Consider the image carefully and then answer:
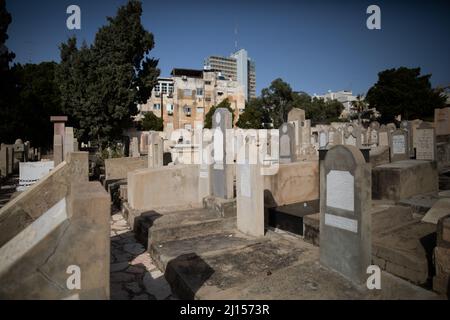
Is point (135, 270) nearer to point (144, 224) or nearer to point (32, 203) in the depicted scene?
point (144, 224)

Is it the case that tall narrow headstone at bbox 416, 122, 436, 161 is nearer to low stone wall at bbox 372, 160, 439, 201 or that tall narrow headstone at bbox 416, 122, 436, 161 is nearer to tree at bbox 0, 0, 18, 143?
low stone wall at bbox 372, 160, 439, 201

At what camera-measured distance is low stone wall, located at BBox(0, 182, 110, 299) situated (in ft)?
6.52

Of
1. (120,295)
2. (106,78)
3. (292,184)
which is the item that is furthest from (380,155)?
(106,78)

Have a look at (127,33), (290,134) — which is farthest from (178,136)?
(127,33)

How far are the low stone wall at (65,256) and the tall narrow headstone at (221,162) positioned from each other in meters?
3.72

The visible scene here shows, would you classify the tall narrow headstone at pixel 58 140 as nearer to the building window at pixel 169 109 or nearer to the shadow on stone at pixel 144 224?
the shadow on stone at pixel 144 224

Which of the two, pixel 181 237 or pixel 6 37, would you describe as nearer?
pixel 181 237

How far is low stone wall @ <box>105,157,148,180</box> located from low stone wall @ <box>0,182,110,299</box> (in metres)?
8.20

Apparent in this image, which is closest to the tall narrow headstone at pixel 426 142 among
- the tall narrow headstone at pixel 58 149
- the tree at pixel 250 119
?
the tall narrow headstone at pixel 58 149

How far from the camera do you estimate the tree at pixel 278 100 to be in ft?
149

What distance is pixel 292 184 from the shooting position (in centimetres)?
647

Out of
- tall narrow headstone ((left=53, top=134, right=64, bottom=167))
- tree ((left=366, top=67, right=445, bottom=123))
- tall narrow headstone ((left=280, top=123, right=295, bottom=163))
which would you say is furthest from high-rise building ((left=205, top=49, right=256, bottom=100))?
tall narrow headstone ((left=53, top=134, right=64, bottom=167))

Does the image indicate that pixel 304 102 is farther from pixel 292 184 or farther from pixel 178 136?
pixel 292 184
